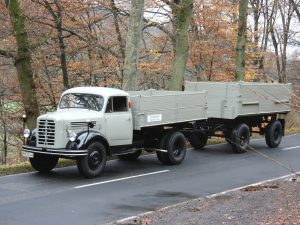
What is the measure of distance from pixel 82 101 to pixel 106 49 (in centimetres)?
1056

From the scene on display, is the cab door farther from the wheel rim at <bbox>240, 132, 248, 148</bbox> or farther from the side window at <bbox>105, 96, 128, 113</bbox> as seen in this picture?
the wheel rim at <bbox>240, 132, 248, 148</bbox>

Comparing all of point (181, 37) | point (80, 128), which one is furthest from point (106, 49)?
point (80, 128)

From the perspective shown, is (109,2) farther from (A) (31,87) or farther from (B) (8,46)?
(A) (31,87)

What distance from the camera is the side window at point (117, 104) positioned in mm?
13086

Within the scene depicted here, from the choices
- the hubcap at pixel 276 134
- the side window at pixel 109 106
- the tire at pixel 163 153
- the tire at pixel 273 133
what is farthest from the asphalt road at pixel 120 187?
the hubcap at pixel 276 134

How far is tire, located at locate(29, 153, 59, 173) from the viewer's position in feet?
41.3

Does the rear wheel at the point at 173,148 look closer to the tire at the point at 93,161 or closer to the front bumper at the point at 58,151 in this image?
the tire at the point at 93,161

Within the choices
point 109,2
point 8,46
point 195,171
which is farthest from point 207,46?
point 195,171

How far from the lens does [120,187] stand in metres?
11.1

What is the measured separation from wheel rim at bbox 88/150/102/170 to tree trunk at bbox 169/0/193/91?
28.2 ft

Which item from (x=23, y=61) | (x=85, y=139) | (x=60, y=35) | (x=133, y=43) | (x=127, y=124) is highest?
(x=60, y=35)

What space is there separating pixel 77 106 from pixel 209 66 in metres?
14.9

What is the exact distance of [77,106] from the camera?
13.2 meters

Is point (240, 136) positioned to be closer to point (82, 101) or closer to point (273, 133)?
point (273, 133)
